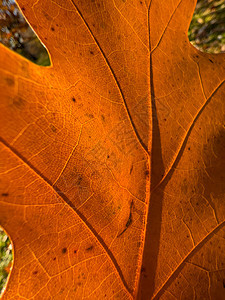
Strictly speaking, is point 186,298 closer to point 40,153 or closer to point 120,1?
point 40,153

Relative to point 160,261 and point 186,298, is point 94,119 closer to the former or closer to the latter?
point 160,261

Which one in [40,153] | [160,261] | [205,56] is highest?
[205,56]

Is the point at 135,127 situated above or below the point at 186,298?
above

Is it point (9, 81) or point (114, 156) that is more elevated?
point (9, 81)

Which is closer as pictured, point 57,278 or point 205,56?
point 57,278

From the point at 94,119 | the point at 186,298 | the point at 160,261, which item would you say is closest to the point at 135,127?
the point at 94,119

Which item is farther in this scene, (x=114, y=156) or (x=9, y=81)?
(x=114, y=156)
